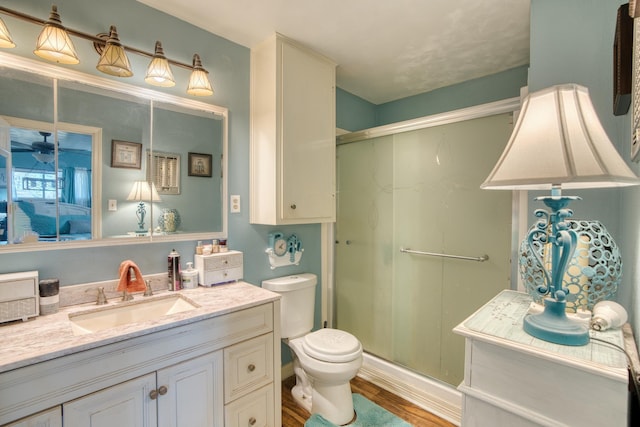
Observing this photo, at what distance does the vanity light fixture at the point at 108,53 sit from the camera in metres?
1.19

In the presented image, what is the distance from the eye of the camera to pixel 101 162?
1.41 m

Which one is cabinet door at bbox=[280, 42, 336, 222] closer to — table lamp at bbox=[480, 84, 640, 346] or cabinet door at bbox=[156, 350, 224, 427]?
cabinet door at bbox=[156, 350, 224, 427]

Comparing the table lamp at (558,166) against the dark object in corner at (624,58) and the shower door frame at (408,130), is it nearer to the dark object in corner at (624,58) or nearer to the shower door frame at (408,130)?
the dark object in corner at (624,58)

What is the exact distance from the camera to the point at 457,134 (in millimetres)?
1986

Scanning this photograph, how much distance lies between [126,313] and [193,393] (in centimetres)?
50

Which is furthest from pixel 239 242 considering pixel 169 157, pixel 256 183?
pixel 169 157

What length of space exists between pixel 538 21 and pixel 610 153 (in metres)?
1.10

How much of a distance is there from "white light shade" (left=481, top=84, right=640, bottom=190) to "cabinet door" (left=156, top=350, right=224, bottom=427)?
4.27ft

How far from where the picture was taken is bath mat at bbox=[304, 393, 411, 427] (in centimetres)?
171

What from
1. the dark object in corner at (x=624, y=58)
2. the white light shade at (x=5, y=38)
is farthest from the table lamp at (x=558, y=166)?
the white light shade at (x=5, y=38)

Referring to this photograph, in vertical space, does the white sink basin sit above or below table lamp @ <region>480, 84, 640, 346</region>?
below

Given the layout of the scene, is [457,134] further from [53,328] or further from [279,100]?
[53,328]

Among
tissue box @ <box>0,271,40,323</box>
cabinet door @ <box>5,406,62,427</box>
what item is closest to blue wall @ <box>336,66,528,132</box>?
tissue box @ <box>0,271,40,323</box>

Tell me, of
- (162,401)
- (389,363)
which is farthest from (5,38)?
(389,363)
